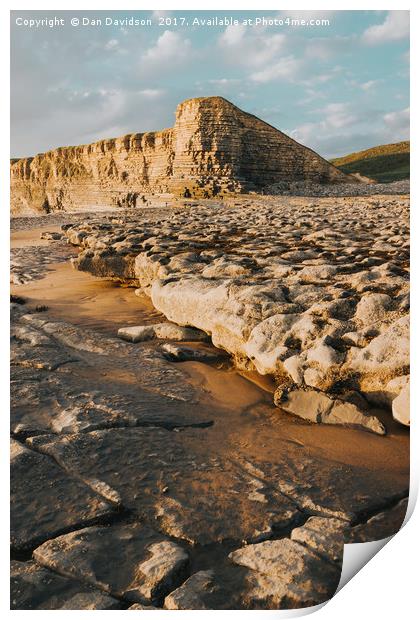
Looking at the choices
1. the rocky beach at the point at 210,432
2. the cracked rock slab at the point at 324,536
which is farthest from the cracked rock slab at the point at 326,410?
the cracked rock slab at the point at 324,536

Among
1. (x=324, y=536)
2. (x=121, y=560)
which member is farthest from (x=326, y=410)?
(x=121, y=560)

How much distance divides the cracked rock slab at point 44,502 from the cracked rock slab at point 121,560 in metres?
0.07

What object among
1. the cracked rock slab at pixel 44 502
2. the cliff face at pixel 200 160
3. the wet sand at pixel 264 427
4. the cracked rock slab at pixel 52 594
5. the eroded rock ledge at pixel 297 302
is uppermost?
the cliff face at pixel 200 160

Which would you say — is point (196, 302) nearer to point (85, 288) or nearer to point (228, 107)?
point (85, 288)

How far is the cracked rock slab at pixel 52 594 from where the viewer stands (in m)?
1.36

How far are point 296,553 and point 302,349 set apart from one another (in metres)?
1.26

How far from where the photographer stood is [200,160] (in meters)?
29.2

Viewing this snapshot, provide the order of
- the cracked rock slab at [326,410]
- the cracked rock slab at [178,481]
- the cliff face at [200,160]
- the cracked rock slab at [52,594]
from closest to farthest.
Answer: the cracked rock slab at [52,594] < the cracked rock slab at [178,481] < the cracked rock slab at [326,410] < the cliff face at [200,160]

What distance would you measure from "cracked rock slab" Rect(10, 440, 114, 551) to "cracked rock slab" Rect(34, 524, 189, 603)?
7 cm

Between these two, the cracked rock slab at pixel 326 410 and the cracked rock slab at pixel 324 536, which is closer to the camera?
the cracked rock slab at pixel 324 536

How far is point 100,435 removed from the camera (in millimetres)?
2090

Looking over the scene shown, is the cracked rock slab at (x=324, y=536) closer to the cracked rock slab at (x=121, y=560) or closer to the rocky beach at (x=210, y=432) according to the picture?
the rocky beach at (x=210, y=432)

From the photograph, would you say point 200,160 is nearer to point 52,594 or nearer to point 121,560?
point 121,560

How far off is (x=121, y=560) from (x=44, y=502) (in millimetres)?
415
